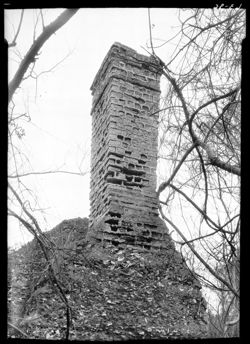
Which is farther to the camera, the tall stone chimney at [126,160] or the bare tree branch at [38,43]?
the tall stone chimney at [126,160]

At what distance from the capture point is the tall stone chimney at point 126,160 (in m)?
3.44

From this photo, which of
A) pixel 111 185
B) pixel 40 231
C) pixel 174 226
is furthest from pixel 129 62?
pixel 40 231

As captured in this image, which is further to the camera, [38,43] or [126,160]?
[126,160]

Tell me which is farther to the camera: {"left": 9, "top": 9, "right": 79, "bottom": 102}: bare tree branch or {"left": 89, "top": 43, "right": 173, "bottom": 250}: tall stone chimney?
{"left": 89, "top": 43, "right": 173, "bottom": 250}: tall stone chimney

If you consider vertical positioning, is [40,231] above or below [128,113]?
below

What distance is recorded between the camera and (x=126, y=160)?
3551 millimetres

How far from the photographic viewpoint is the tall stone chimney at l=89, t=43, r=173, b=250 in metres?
3.44

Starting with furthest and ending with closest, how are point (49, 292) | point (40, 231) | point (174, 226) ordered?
point (49, 292) < point (174, 226) < point (40, 231)

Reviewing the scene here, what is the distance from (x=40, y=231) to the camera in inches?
80.3

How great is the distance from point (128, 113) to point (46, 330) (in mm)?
1873

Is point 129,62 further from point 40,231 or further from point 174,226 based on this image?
point 40,231

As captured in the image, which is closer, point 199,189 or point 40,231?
point 40,231

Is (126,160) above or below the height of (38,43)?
above
